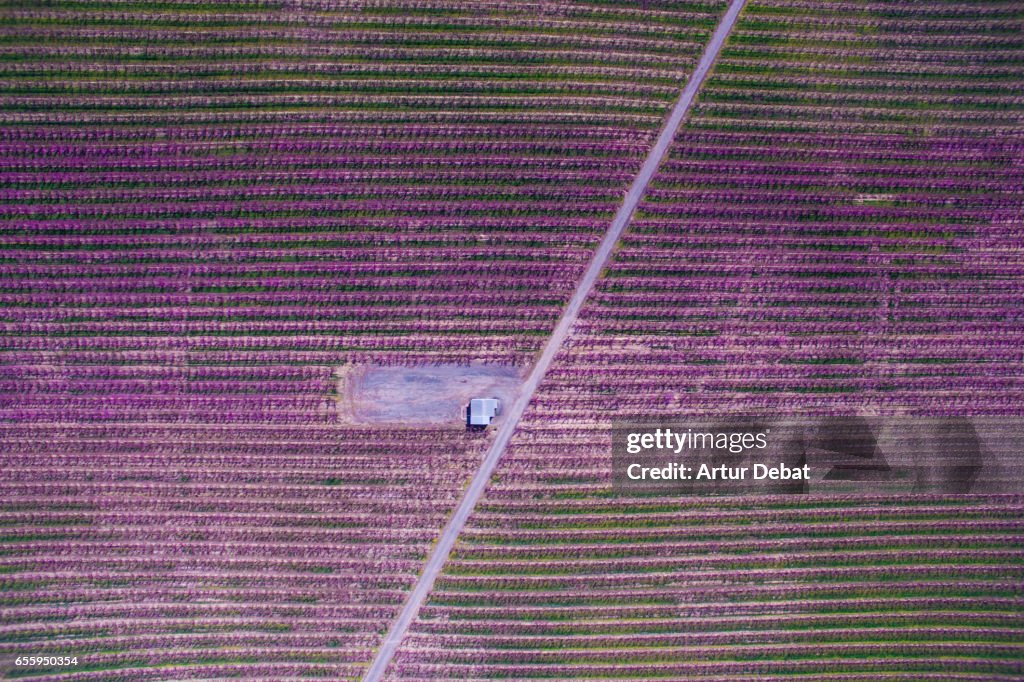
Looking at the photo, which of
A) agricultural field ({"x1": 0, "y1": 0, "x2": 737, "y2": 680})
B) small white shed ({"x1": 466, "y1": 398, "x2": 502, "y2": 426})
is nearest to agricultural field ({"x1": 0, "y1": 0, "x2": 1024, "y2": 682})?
agricultural field ({"x1": 0, "y1": 0, "x2": 737, "y2": 680})

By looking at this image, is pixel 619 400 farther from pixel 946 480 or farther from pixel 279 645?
pixel 279 645

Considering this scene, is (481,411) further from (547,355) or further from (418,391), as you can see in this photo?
(547,355)

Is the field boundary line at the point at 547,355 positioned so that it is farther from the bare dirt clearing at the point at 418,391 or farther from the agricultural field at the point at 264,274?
the bare dirt clearing at the point at 418,391

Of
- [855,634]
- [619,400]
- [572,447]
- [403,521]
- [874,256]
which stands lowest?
[855,634]

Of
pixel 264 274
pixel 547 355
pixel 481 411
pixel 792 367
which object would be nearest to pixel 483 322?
pixel 547 355

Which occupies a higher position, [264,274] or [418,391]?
[264,274]

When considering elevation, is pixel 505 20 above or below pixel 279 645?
above

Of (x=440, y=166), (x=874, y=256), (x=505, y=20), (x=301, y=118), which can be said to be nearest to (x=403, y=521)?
(x=440, y=166)
